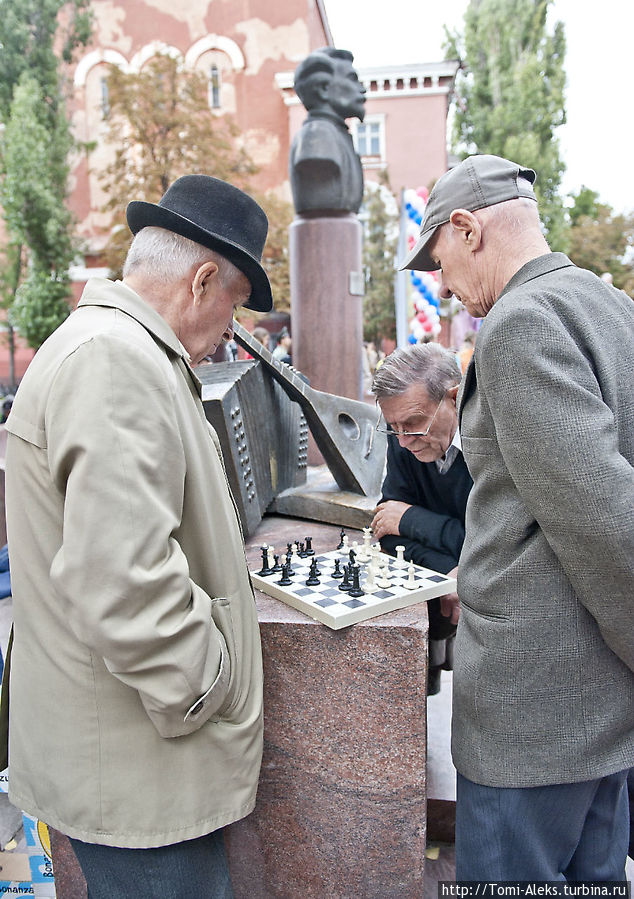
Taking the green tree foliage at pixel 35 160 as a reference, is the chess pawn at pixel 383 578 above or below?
below

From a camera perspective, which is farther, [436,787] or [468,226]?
[436,787]

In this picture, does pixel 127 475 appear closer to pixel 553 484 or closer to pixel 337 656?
pixel 553 484

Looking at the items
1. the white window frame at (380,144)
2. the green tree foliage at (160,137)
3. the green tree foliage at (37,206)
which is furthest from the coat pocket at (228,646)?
the white window frame at (380,144)

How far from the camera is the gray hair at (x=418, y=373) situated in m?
2.24

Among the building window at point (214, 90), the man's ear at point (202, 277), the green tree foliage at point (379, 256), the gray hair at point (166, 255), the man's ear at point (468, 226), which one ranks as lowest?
the man's ear at point (202, 277)

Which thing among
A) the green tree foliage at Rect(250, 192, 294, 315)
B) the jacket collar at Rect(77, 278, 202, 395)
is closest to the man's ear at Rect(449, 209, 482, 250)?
the jacket collar at Rect(77, 278, 202, 395)

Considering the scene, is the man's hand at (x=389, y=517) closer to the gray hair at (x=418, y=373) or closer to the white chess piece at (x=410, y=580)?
the white chess piece at (x=410, y=580)

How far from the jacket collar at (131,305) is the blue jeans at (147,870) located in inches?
42.0

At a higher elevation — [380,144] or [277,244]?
[380,144]

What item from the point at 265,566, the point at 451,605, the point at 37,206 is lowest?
A: the point at 451,605

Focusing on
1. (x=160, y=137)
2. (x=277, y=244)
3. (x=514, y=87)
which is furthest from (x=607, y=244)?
(x=160, y=137)

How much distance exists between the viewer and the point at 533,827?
1461mm

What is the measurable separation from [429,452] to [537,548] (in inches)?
36.5

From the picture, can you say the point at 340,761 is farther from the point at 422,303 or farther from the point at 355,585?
the point at 422,303
